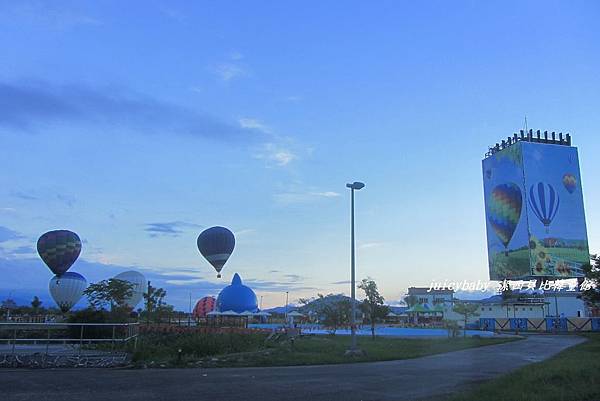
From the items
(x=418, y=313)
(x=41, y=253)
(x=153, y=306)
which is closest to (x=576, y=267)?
(x=418, y=313)

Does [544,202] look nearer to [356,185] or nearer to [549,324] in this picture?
[549,324]

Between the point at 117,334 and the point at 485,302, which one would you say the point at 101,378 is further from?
the point at 485,302

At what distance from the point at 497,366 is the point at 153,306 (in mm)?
41517

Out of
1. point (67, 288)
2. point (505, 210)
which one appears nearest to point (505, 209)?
point (505, 210)

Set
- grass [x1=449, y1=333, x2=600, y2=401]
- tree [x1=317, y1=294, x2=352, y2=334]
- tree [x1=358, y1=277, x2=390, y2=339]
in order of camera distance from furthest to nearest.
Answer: tree [x1=317, y1=294, x2=352, y2=334] < tree [x1=358, y1=277, x2=390, y2=339] < grass [x1=449, y1=333, x2=600, y2=401]

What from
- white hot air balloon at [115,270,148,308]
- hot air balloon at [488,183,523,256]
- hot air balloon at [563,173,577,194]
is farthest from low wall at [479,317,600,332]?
white hot air balloon at [115,270,148,308]

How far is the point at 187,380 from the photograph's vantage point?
16078 millimetres

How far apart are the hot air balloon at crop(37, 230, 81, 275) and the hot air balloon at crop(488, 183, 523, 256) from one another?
73467 mm

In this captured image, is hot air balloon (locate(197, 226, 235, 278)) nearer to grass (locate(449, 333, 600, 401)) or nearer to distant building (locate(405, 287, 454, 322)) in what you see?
grass (locate(449, 333, 600, 401))

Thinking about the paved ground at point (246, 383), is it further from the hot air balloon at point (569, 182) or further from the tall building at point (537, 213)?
the hot air balloon at point (569, 182)

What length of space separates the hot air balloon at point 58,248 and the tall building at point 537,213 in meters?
73.5

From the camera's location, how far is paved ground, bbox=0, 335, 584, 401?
43.7 feet

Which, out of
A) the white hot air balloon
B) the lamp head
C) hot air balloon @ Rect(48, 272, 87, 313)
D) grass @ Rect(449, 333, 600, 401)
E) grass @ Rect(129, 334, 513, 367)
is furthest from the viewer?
the white hot air balloon

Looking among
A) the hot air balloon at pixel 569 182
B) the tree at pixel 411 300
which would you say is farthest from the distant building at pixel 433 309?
the hot air balloon at pixel 569 182
